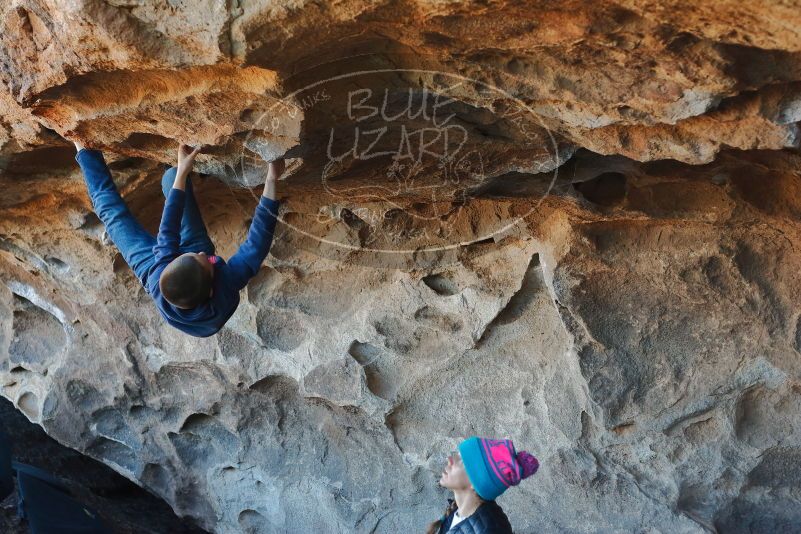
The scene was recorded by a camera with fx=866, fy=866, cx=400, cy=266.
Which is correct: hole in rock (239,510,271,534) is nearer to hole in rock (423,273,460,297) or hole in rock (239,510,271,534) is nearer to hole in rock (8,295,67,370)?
hole in rock (8,295,67,370)

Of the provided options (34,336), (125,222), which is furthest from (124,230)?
(34,336)

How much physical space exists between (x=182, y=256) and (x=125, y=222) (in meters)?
0.23

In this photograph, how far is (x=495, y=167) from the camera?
2.00 metres

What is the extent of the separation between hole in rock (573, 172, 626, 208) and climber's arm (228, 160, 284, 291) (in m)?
0.77

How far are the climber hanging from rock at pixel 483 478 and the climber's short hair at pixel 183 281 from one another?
0.61m

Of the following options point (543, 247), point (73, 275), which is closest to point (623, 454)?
point (543, 247)

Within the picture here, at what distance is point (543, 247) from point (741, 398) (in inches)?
25.6

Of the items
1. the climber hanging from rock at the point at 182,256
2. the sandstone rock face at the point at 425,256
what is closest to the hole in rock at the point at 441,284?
the sandstone rock face at the point at 425,256

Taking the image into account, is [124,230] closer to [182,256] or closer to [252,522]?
[182,256]

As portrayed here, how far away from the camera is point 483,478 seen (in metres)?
1.66

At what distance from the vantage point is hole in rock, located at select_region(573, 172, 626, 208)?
2117mm

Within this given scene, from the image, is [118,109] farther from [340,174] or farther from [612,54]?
[612,54]

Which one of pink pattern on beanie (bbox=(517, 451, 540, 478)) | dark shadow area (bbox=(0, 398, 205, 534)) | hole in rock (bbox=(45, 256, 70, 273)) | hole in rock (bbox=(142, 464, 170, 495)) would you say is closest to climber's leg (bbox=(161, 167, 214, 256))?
pink pattern on beanie (bbox=(517, 451, 540, 478))

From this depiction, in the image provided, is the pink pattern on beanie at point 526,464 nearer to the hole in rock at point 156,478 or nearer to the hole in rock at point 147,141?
the hole in rock at point 147,141
